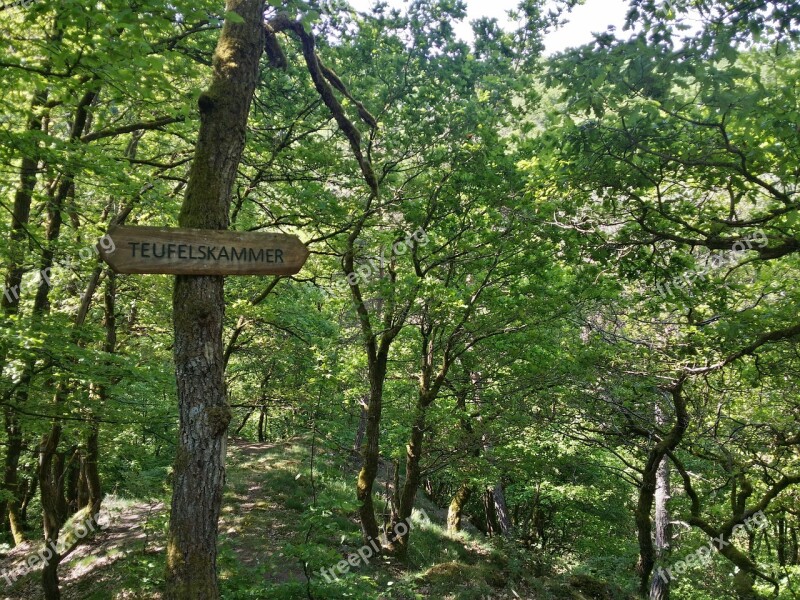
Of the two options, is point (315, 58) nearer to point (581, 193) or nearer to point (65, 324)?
point (581, 193)

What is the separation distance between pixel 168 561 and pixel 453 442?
26.3 ft

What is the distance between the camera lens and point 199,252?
121 inches

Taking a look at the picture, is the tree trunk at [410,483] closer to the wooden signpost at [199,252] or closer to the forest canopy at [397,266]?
the forest canopy at [397,266]

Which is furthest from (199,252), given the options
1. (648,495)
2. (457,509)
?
(457,509)

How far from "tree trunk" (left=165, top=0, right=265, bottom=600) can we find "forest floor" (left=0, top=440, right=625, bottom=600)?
253 cm

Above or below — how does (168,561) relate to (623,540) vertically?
above

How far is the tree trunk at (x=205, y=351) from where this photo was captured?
2980 millimetres

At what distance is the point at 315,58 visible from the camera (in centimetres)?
426

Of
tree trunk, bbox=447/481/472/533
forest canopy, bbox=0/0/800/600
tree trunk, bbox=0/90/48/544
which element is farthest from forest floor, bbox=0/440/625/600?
tree trunk, bbox=0/90/48/544

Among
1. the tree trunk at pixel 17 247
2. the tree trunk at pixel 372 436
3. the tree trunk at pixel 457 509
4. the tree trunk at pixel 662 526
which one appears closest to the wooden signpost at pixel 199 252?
the tree trunk at pixel 17 247

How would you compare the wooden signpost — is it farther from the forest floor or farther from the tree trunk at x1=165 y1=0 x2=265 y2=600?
the forest floor

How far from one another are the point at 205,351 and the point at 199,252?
63cm

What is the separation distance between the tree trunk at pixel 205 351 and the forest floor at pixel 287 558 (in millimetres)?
2532

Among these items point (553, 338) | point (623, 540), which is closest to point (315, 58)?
point (553, 338)
